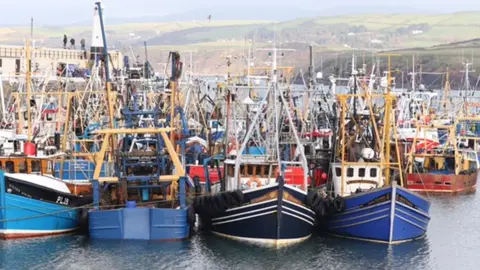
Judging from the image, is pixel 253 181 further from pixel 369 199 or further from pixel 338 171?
pixel 369 199

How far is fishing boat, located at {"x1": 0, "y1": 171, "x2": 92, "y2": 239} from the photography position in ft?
118

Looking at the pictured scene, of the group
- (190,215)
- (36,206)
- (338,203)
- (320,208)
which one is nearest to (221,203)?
(190,215)

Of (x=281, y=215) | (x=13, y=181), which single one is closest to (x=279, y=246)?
(x=281, y=215)

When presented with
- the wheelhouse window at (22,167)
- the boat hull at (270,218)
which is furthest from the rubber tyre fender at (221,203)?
the wheelhouse window at (22,167)

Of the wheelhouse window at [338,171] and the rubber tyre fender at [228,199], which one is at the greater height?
the wheelhouse window at [338,171]

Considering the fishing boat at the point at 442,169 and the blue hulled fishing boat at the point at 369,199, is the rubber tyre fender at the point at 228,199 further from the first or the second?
the fishing boat at the point at 442,169

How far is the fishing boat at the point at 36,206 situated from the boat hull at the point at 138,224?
3.60ft

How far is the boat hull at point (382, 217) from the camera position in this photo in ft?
121

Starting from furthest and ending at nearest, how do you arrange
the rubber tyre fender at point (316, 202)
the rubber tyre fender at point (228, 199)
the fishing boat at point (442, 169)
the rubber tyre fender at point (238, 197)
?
the fishing boat at point (442, 169) < the rubber tyre fender at point (316, 202) < the rubber tyre fender at point (228, 199) < the rubber tyre fender at point (238, 197)

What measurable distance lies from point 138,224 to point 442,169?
22409mm

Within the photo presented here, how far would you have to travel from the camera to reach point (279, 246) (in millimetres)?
36781

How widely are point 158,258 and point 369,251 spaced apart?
7.11 metres

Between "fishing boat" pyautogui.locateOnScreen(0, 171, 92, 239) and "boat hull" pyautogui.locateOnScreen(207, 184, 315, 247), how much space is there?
16.5ft

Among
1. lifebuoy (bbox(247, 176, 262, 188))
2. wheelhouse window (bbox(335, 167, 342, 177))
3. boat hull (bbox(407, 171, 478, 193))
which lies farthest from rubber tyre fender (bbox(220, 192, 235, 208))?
boat hull (bbox(407, 171, 478, 193))
